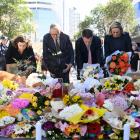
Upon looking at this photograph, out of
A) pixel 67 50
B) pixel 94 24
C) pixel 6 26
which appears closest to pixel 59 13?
pixel 94 24

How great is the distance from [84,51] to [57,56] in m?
0.45

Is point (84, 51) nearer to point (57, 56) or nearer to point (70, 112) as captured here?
point (57, 56)

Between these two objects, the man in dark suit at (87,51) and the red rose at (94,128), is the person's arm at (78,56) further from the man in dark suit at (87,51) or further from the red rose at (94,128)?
the red rose at (94,128)

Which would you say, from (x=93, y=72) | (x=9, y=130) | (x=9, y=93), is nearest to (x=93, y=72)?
(x=93, y=72)

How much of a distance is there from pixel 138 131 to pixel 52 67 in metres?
3.81

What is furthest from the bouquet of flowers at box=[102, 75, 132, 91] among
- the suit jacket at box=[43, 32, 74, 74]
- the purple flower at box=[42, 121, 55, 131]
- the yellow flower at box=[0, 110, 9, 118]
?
the suit jacket at box=[43, 32, 74, 74]

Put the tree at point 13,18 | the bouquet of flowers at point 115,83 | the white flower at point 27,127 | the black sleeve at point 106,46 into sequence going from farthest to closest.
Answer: the tree at point 13,18, the black sleeve at point 106,46, the bouquet of flowers at point 115,83, the white flower at point 27,127

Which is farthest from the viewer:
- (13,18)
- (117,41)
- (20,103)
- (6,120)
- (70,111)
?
(13,18)

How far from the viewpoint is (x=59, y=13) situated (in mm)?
103875

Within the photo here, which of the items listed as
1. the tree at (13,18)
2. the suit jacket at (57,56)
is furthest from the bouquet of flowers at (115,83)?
the tree at (13,18)

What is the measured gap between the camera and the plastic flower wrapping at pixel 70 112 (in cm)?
428

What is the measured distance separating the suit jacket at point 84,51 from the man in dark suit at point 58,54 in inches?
4.4

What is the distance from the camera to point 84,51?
7.97 meters

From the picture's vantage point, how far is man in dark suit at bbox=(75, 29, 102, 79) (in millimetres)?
7918
